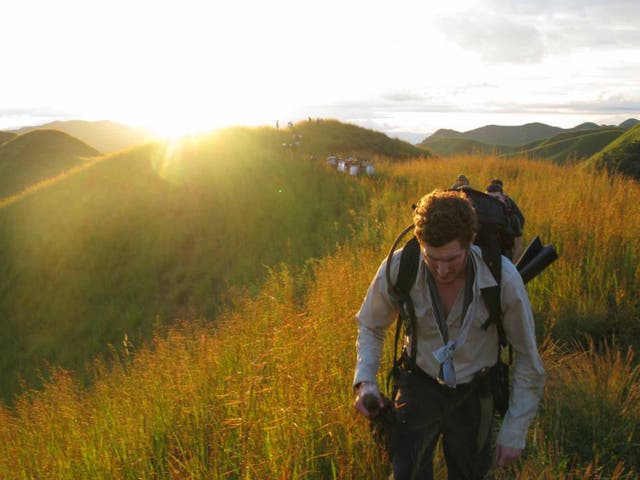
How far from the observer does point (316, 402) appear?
2.99 meters

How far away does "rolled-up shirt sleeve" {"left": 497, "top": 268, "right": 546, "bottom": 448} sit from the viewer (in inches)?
81.0

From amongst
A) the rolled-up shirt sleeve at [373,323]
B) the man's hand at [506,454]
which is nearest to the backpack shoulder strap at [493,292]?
the rolled-up shirt sleeve at [373,323]

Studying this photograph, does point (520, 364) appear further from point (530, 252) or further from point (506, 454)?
point (530, 252)

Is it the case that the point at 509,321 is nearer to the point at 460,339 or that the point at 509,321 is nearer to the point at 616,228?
the point at 460,339

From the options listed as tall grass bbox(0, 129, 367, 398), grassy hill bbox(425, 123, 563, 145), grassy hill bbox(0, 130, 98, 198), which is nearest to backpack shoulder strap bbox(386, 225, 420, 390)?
tall grass bbox(0, 129, 367, 398)

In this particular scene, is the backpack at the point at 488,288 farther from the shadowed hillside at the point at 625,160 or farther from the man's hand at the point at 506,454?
the shadowed hillside at the point at 625,160

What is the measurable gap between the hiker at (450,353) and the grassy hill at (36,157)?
2492 inches

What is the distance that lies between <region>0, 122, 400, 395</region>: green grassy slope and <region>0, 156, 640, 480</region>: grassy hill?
204 inches

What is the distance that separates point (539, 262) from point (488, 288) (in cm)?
82

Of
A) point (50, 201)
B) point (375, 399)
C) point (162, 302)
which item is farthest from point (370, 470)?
point (50, 201)

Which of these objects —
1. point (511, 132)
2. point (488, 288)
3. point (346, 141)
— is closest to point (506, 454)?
point (488, 288)

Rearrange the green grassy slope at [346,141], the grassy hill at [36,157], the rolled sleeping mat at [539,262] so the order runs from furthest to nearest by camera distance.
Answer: the grassy hill at [36,157] < the green grassy slope at [346,141] < the rolled sleeping mat at [539,262]

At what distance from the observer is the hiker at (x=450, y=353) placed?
2049 mm

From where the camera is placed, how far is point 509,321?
2092mm
